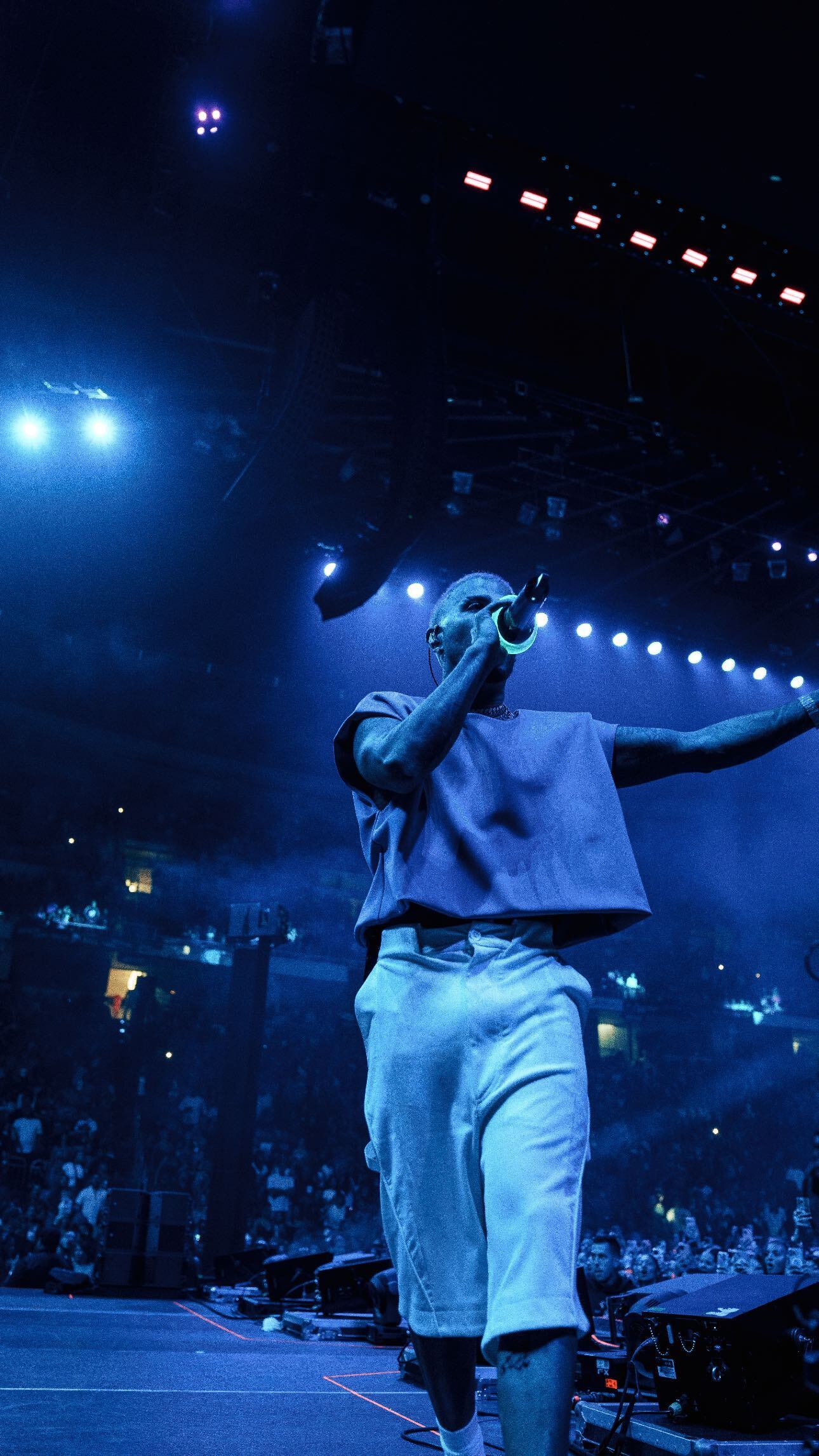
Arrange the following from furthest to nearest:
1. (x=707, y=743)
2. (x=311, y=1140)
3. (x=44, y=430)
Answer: (x=311, y=1140)
(x=44, y=430)
(x=707, y=743)

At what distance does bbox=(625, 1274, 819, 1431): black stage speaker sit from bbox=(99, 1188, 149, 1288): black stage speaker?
21.1 ft

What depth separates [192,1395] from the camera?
9.54 feet

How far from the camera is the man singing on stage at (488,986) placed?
3.64 feet

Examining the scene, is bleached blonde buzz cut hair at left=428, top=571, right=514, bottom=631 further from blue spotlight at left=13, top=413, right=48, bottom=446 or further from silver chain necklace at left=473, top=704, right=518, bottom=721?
blue spotlight at left=13, top=413, right=48, bottom=446

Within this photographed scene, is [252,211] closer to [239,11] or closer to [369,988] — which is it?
[239,11]

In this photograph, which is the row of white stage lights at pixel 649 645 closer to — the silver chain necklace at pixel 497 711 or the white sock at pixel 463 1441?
the silver chain necklace at pixel 497 711

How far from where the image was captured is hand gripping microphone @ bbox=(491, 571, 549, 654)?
137 cm

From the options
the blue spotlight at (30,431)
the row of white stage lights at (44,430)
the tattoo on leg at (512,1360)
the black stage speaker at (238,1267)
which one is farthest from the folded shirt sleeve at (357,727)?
the black stage speaker at (238,1267)

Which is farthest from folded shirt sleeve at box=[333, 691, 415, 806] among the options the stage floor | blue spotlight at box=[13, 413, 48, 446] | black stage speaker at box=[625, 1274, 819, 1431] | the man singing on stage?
blue spotlight at box=[13, 413, 48, 446]

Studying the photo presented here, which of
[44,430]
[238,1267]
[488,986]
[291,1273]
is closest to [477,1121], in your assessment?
[488,986]

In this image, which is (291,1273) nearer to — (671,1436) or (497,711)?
(671,1436)

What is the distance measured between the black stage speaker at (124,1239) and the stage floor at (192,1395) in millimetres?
3056

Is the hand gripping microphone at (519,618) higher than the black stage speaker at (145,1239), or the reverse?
the hand gripping microphone at (519,618)

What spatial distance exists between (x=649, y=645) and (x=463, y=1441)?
37.5ft
